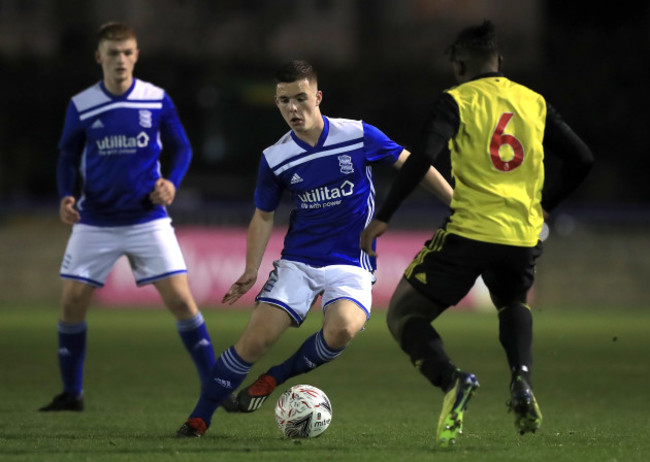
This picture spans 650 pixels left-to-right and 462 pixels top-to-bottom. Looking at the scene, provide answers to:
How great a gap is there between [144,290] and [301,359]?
11.8 m

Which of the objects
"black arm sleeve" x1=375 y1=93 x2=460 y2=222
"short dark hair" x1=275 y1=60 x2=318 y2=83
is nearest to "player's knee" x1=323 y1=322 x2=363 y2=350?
"black arm sleeve" x1=375 y1=93 x2=460 y2=222

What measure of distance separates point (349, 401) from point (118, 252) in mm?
1758

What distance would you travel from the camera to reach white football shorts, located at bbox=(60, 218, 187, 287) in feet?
23.3

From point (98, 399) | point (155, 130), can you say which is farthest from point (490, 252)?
point (98, 399)

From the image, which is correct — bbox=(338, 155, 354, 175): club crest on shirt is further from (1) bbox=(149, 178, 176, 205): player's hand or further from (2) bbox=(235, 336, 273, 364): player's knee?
(1) bbox=(149, 178, 176, 205): player's hand

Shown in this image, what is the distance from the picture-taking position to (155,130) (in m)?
7.19

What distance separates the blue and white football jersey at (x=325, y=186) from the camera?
19.2 feet

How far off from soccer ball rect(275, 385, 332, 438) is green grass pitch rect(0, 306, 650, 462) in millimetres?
103

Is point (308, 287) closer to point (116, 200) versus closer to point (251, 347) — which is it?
point (251, 347)

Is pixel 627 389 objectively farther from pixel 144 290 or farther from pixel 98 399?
pixel 144 290

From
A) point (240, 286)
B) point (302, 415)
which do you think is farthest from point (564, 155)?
point (302, 415)

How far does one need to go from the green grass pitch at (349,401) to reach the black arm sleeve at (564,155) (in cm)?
111

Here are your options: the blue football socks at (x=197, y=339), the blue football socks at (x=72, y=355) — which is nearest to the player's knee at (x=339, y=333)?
the blue football socks at (x=197, y=339)

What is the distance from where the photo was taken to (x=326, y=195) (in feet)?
19.2
